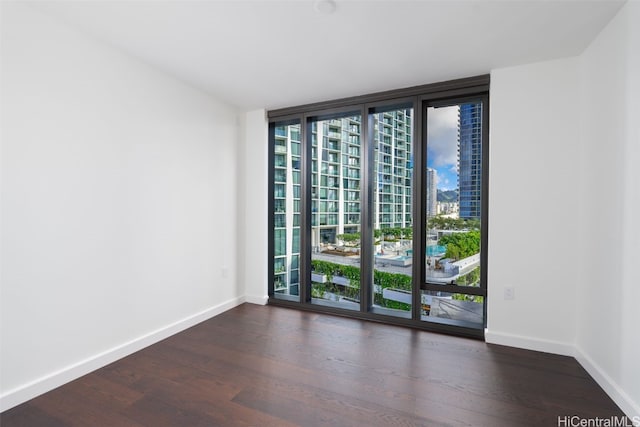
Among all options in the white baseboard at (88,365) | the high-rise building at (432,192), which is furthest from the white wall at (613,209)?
the white baseboard at (88,365)

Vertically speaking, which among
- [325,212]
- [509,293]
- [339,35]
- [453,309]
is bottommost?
[453,309]

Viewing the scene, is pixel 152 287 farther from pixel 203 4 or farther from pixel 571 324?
pixel 571 324

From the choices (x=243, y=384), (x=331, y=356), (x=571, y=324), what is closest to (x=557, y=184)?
(x=571, y=324)

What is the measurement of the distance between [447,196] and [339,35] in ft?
5.77

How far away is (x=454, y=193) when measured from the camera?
116 inches

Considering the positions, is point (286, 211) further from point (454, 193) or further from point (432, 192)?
point (454, 193)

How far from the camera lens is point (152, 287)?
2.62 m

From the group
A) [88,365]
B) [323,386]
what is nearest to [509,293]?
[323,386]

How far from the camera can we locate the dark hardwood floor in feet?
5.53

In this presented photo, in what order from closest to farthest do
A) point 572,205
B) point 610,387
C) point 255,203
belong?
point 610,387 → point 572,205 → point 255,203

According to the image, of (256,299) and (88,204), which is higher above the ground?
(88,204)

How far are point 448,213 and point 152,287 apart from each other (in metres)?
2.79

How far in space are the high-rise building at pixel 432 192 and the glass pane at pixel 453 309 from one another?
815 millimetres

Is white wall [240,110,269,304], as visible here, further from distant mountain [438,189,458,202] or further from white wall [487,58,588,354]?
white wall [487,58,588,354]
